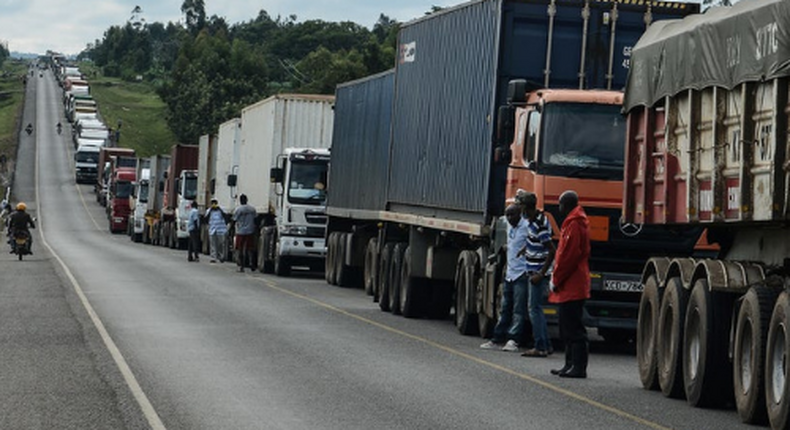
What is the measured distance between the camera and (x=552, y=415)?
1363 centimetres

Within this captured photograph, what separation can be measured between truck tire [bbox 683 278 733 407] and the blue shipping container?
7132mm

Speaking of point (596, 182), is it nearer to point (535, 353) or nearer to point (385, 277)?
point (535, 353)

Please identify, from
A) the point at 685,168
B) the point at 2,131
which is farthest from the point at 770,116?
the point at 2,131

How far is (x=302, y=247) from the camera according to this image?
39.1m

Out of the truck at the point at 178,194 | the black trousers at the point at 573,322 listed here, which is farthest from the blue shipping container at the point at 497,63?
the truck at the point at 178,194

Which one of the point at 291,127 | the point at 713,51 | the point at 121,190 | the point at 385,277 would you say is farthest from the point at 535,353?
the point at 121,190

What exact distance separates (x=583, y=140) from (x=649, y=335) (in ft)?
13.4

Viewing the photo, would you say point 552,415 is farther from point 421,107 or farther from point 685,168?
point 421,107

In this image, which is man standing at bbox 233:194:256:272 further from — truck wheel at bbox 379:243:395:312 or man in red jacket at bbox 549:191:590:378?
man in red jacket at bbox 549:191:590:378

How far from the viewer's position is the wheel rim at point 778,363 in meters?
12.8

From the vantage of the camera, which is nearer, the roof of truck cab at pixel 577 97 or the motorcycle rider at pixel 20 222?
the roof of truck cab at pixel 577 97

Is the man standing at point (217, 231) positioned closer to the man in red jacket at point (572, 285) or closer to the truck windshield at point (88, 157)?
the man in red jacket at point (572, 285)

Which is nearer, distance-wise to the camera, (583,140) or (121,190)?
(583,140)

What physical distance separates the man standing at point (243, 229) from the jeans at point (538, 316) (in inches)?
871
